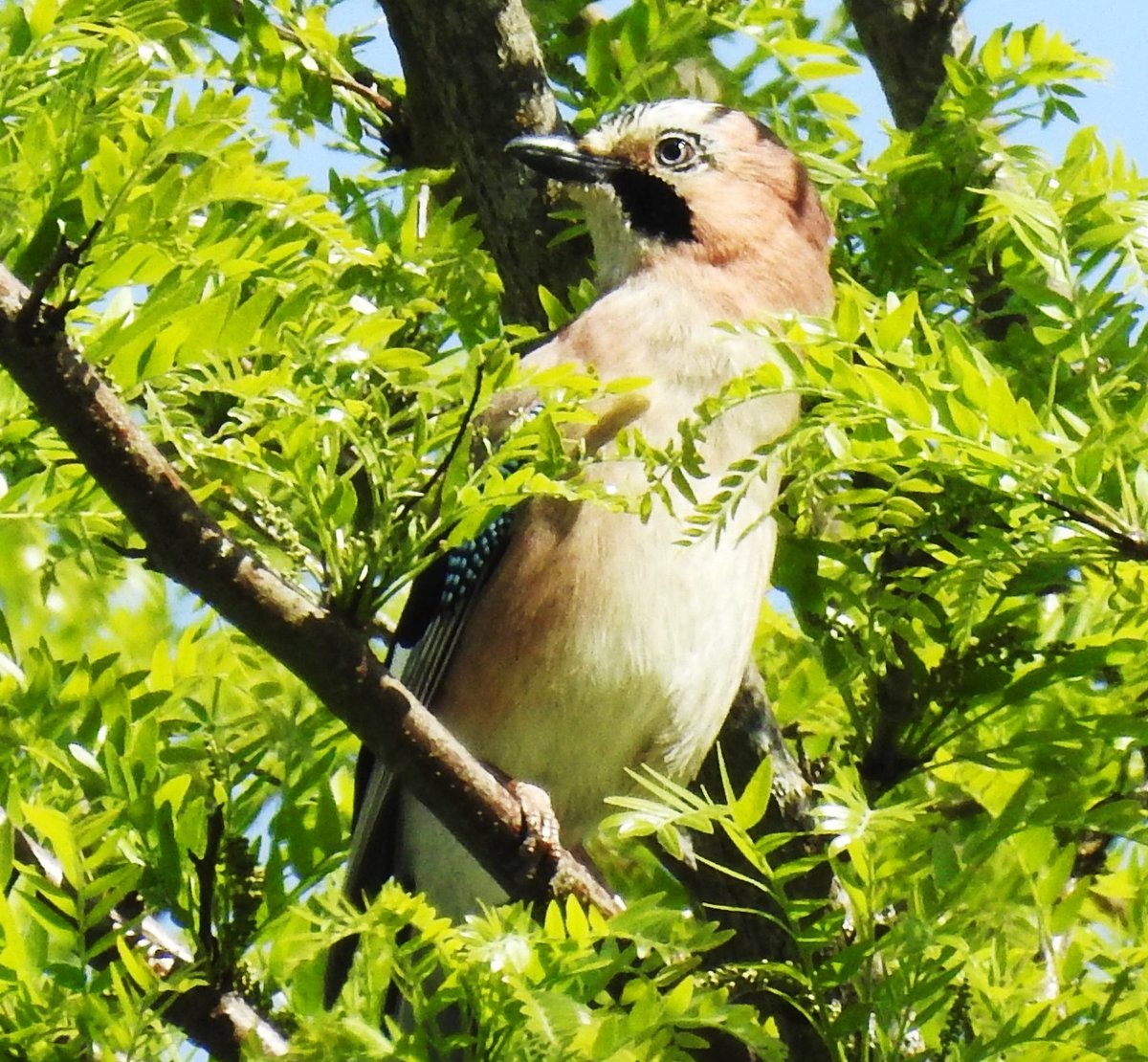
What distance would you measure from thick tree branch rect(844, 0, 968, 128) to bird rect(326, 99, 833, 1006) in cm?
33

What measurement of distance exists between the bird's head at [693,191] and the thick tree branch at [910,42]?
0.87ft

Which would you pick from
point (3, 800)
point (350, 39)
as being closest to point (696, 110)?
point (350, 39)

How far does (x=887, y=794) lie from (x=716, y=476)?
634 millimetres

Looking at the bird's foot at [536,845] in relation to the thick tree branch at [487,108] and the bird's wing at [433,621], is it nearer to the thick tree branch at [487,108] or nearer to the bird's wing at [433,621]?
the bird's wing at [433,621]

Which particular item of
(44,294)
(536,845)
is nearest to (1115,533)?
(536,845)

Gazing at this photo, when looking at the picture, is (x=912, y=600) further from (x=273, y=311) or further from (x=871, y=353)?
(x=273, y=311)

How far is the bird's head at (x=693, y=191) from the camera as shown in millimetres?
3658

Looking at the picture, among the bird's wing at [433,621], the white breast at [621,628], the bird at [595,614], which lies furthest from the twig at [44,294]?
the bird's wing at [433,621]

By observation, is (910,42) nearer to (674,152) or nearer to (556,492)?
(674,152)

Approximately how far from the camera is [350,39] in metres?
3.48

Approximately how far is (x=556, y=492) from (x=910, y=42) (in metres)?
2.05

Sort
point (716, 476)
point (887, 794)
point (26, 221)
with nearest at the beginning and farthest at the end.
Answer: point (26, 221)
point (887, 794)
point (716, 476)

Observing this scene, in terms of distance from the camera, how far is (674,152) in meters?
3.89

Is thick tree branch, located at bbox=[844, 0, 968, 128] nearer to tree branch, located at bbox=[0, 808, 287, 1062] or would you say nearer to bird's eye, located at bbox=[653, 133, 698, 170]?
bird's eye, located at bbox=[653, 133, 698, 170]
